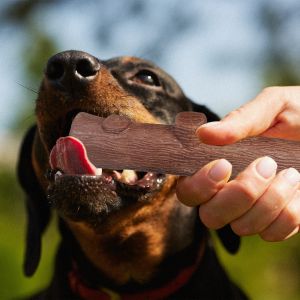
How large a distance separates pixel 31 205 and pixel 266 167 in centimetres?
→ 191

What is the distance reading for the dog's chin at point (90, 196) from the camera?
2520 millimetres

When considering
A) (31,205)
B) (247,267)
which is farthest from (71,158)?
(247,267)

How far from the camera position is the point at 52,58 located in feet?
8.65

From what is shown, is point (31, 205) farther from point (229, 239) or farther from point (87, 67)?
point (87, 67)

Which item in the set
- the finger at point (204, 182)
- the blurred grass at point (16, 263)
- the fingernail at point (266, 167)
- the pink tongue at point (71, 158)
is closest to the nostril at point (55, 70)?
the pink tongue at point (71, 158)

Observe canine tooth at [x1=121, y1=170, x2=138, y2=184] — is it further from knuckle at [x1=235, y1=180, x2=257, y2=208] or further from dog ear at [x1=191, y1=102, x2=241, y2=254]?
dog ear at [x1=191, y1=102, x2=241, y2=254]

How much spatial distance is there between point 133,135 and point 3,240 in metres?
5.16

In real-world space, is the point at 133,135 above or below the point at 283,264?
above

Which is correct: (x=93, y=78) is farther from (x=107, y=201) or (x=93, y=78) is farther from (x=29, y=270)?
(x=29, y=270)

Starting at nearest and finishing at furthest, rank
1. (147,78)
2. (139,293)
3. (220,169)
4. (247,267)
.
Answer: (220,169) → (139,293) → (147,78) → (247,267)

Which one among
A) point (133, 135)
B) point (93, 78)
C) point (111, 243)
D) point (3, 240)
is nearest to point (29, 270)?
point (111, 243)

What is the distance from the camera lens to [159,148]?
7.48 feet

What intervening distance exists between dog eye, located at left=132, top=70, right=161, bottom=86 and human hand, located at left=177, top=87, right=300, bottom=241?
3.72 feet

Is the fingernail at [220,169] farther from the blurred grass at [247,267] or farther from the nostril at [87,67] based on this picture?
the blurred grass at [247,267]
